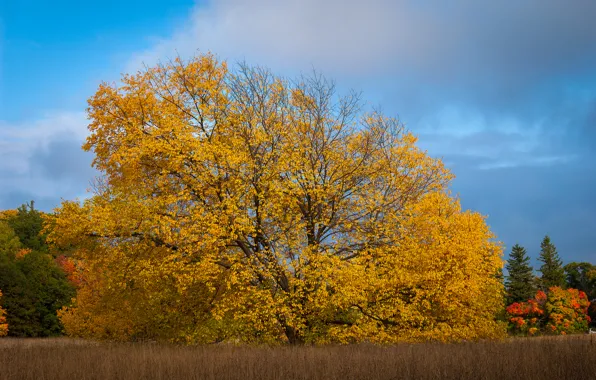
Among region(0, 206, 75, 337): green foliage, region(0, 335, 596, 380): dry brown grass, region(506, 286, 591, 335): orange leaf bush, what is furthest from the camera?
region(0, 206, 75, 337): green foliage

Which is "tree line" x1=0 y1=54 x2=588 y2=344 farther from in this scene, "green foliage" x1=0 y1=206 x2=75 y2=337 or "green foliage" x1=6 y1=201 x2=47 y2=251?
"green foliage" x1=6 y1=201 x2=47 y2=251

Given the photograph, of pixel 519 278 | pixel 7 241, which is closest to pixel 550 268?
pixel 519 278

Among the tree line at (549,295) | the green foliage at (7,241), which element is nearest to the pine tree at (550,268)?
the tree line at (549,295)

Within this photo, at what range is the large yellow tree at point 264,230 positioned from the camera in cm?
1606

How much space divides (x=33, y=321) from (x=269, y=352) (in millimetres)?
45424

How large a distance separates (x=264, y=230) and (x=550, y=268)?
140ft

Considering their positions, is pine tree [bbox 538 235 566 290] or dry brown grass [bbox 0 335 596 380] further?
pine tree [bbox 538 235 566 290]

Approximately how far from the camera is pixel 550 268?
5084cm

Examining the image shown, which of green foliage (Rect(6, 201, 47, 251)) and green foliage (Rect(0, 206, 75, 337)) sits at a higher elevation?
green foliage (Rect(6, 201, 47, 251))

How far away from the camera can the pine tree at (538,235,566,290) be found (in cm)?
4938

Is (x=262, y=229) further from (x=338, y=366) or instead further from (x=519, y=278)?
(x=519, y=278)

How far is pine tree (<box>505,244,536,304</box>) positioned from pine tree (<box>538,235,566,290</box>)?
3.01m

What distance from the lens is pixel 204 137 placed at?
61.1 ft

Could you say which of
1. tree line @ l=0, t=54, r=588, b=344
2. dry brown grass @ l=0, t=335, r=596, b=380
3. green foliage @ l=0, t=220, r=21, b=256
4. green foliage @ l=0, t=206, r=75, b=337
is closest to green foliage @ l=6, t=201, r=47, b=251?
A: green foliage @ l=0, t=220, r=21, b=256
